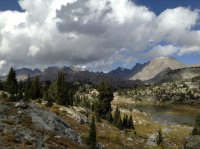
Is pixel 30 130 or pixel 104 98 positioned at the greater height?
pixel 104 98

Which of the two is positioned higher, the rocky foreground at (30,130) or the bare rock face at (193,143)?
the rocky foreground at (30,130)

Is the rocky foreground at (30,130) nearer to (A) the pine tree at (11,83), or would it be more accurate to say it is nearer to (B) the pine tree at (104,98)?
(B) the pine tree at (104,98)

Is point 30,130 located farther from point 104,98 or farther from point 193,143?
point 104,98

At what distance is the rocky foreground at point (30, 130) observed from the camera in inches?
1634

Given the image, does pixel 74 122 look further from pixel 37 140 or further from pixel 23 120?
pixel 37 140

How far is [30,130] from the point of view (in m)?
48.0

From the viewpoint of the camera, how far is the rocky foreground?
41.5 m

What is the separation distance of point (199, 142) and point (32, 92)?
12196cm

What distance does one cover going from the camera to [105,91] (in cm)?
13325

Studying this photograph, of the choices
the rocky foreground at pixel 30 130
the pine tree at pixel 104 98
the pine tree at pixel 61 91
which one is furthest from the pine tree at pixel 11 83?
the rocky foreground at pixel 30 130

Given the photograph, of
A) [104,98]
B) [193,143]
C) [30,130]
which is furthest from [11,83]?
[193,143]

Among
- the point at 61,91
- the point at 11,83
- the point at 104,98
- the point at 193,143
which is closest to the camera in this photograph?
the point at 193,143

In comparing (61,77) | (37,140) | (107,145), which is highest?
(61,77)

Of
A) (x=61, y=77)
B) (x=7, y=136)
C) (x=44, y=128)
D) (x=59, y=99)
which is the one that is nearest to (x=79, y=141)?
(x=44, y=128)
